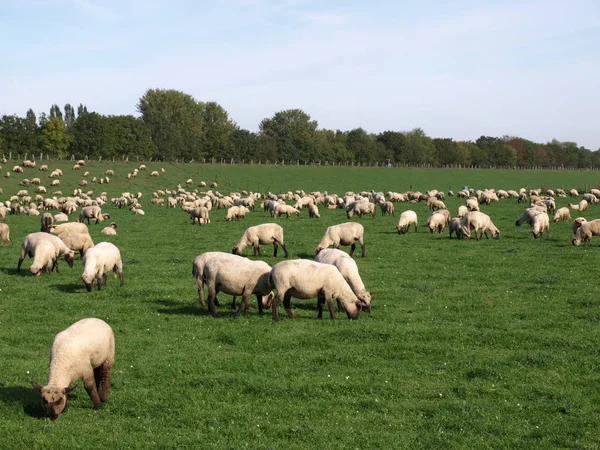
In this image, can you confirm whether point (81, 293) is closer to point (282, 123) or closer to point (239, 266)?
point (239, 266)

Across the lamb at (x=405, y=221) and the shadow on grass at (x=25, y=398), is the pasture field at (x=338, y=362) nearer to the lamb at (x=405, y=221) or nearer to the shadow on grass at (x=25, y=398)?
the shadow on grass at (x=25, y=398)

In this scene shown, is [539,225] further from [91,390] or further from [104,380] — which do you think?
[91,390]

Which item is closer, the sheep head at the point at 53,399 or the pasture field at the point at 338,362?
the pasture field at the point at 338,362

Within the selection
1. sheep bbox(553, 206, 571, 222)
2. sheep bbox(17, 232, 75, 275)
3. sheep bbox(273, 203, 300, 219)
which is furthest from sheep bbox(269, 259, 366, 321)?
sheep bbox(273, 203, 300, 219)

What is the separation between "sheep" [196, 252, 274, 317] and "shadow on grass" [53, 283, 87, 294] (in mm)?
5987

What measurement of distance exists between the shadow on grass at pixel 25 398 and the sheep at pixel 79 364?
30 centimetres

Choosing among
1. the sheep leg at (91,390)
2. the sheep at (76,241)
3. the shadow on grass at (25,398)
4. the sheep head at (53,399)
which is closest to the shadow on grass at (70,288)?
the sheep at (76,241)

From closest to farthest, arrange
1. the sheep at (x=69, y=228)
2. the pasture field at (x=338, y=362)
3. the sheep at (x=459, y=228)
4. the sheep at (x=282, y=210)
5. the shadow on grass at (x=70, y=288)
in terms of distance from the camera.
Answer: the pasture field at (x=338, y=362)
the shadow on grass at (x=70, y=288)
the sheep at (x=69, y=228)
the sheep at (x=459, y=228)
the sheep at (x=282, y=210)

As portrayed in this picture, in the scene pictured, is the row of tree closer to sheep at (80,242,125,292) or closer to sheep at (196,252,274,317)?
sheep at (80,242,125,292)

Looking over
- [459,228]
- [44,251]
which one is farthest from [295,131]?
[44,251]

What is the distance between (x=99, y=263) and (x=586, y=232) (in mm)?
23975

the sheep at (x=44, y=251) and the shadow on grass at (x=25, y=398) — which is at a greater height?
the sheep at (x=44, y=251)

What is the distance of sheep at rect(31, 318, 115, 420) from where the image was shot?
11094 millimetres

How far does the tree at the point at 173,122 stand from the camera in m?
120
